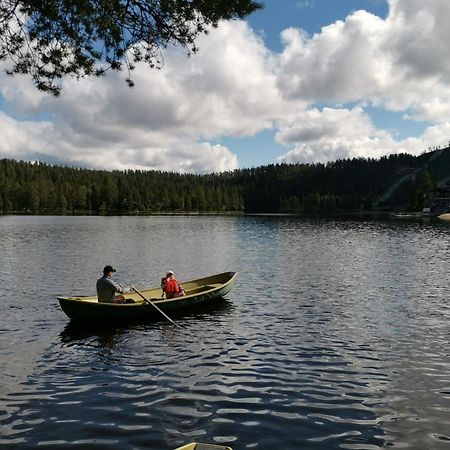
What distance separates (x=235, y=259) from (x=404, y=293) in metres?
22.9

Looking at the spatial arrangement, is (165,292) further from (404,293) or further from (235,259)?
(235,259)

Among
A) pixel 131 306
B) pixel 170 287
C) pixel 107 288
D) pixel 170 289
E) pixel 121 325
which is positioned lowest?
pixel 121 325

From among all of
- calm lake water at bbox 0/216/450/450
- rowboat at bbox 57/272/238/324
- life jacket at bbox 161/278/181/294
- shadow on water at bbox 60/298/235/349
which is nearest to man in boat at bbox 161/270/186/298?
life jacket at bbox 161/278/181/294

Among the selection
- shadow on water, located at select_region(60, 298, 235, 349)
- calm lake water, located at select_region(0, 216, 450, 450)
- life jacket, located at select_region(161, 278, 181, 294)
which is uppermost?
life jacket, located at select_region(161, 278, 181, 294)

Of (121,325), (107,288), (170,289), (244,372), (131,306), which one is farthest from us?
(170,289)

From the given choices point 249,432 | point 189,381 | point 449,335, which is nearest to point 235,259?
point 449,335

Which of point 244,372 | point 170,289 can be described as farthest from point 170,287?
point 244,372

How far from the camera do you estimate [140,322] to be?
22844mm

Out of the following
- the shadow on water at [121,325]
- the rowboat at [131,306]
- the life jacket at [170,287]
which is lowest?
the shadow on water at [121,325]

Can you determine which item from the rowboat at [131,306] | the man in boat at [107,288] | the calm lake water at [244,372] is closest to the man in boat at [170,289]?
the rowboat at [131,306]

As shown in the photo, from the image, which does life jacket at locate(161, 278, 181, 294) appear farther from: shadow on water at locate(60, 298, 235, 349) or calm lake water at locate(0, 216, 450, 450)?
calm lake water at locate(0, 216, 450, 450)

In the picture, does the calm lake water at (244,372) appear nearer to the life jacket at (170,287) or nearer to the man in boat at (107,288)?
the man in boat at (107,288)

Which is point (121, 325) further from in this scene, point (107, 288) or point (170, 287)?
point (170, 287)

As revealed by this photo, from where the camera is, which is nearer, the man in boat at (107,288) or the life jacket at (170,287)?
the man in boat at (107,288)
